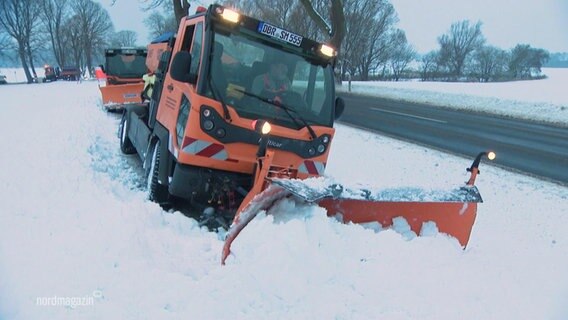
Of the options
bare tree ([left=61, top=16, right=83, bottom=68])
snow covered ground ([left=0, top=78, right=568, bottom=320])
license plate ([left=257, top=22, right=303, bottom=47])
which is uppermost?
bare tree ([left=61, top=16, right=83, bottom=68])

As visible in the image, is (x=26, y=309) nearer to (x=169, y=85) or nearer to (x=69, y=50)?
(x=169, y=85)

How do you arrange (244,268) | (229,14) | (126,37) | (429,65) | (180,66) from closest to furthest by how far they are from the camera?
(244,268) → (180,66) → (229,14) → (429,65) → (126,37)

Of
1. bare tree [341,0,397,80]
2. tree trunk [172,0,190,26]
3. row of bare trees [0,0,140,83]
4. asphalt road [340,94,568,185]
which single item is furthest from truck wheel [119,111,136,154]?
bare tree [341,0,397,80]

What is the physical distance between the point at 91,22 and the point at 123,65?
4328 centimetres

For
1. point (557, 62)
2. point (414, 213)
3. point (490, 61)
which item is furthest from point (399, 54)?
point (414, 213)

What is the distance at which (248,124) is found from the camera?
13.9 feet

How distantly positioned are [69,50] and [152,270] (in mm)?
78226

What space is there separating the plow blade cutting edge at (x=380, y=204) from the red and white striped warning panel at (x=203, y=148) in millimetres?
773

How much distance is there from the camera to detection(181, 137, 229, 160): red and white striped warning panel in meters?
4.17

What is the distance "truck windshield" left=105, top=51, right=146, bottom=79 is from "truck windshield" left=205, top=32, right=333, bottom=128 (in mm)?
12221

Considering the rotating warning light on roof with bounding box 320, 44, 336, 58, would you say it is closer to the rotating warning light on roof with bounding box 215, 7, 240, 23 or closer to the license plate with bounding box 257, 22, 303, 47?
the license plate with bounding box 257, 22, 303, 47

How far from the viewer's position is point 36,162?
566cm

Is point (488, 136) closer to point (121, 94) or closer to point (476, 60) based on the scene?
point (121, 94)

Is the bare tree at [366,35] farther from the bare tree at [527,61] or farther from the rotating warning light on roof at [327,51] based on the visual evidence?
the rotating warning light on roof at [327,51]
